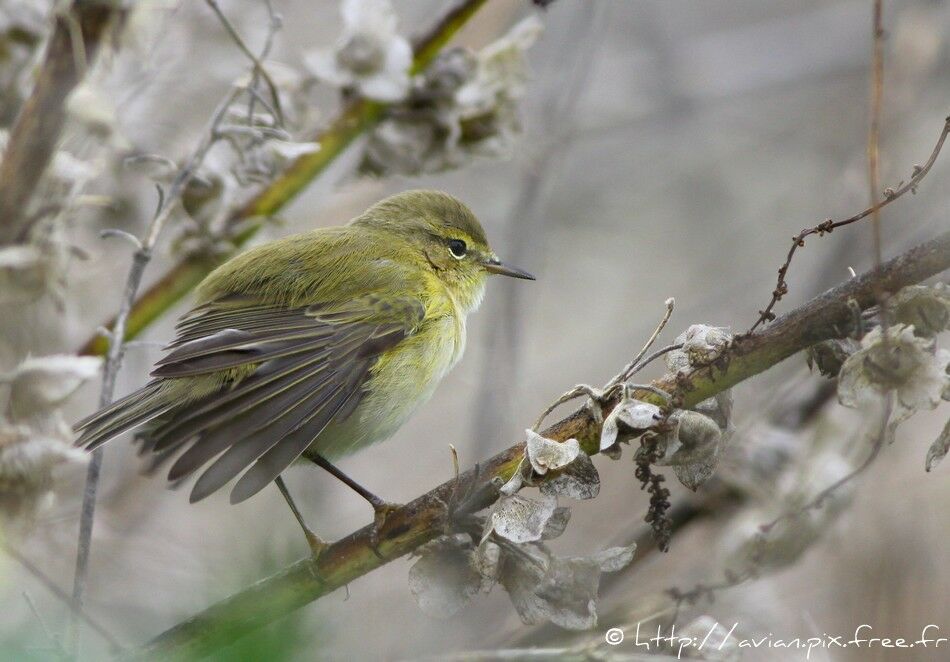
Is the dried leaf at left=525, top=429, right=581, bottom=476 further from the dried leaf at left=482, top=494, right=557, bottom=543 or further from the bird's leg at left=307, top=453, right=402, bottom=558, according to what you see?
the bird's leg at left=307, top=453, right=402, bottom=558

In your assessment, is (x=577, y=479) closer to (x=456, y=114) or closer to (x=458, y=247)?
(x=456, y=114)

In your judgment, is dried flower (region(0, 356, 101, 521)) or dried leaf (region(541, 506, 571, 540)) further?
dried flower (region(0, 356, 101, 521))

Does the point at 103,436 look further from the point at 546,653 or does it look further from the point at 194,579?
the point at 546,653

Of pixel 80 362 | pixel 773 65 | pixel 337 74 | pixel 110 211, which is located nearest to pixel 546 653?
pixel 80 362

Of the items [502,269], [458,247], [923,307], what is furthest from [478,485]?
[458,247]

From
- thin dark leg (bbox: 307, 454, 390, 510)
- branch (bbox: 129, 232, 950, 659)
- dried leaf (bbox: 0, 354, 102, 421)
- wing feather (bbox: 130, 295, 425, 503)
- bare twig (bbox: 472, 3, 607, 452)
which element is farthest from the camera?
bare twig (bbox: 472, 3, 607, 452)

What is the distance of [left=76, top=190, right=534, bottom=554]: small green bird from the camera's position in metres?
2.52

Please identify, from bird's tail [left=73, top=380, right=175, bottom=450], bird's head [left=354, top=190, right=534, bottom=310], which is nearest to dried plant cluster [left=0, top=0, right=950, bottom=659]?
bird's tail [left=73, top=380, right=175, bottom=450]

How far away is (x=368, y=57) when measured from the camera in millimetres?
2891

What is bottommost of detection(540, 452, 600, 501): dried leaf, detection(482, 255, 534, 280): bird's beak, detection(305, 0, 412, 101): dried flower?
detection(540, 452, 600, 501): dried leaf

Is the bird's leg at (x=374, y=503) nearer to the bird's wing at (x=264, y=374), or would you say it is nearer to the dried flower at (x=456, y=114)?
the bird's wing at (x=264, y=374)

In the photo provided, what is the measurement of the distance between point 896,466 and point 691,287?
2120 millimetres

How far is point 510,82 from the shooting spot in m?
2.98

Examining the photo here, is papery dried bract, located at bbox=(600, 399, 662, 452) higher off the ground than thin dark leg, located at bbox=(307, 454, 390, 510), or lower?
lower
